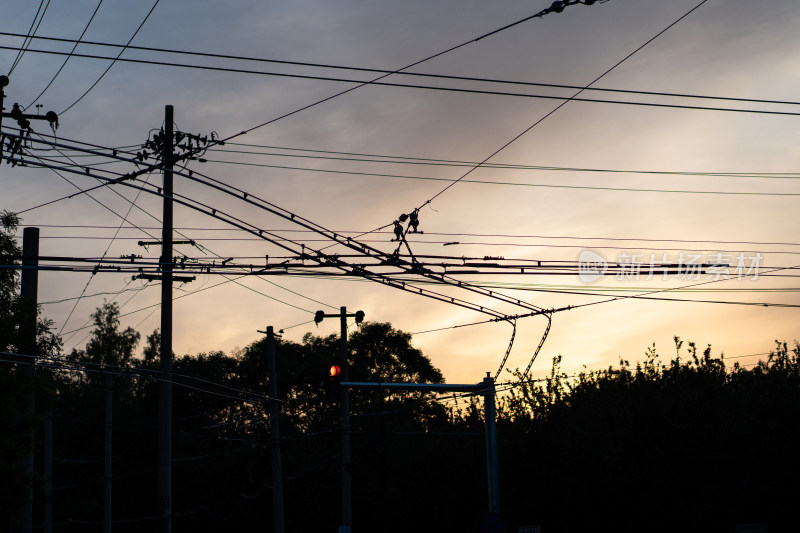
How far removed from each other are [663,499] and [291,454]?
105 feet

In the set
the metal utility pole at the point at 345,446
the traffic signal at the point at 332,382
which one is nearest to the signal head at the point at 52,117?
the traffic signal at the point at 332,382

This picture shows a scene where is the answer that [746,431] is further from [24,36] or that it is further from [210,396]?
[210,396]

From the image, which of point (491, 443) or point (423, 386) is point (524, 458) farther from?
point (423, 386)

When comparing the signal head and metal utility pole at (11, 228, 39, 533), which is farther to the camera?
metal utility pole at (11, 228, 39, 533)

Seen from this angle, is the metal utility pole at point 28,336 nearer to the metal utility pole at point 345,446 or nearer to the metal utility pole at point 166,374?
the metal utility pole at point 166,374

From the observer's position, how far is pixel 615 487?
98.4 ft

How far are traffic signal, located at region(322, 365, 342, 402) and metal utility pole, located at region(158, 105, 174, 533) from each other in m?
4.15

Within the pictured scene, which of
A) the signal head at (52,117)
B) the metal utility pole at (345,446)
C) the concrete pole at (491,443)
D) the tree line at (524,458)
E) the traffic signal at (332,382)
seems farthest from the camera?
the metal utility pole at (345,446)

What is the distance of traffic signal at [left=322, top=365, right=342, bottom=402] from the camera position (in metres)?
22.1

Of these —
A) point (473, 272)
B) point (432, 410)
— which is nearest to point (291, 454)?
point (432, 410)

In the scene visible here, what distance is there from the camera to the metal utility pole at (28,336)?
21781mm

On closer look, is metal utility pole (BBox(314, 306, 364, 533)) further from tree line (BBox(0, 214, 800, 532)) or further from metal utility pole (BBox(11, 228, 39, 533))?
metal utility pole (BBox(11, 228, 39, 533))

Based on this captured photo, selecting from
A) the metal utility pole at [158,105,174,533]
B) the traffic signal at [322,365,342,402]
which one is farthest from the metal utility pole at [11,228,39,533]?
the traffic signal at [322,365,342,402]

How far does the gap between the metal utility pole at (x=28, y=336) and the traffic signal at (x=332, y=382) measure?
7.32 m
